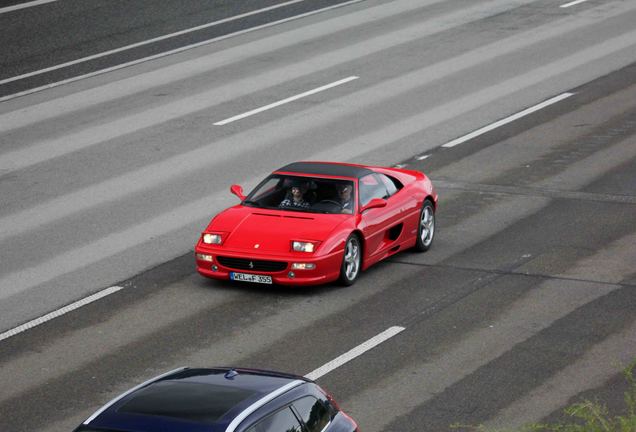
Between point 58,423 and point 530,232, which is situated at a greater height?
point 58,423

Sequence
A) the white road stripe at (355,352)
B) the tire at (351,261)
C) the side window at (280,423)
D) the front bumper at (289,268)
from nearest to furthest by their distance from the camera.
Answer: the side window at (280,423)
the white road stripe at (355,352)
the front bumper at (289,268)
the tire at (351,261)

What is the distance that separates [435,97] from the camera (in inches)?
1096

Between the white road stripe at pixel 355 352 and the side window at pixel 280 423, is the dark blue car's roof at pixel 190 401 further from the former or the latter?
the white road stripe at pixel 355 352

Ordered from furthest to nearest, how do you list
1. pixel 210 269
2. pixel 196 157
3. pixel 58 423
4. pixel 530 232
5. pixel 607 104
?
pixel 607 104 < pixel 196 157 < pixel 530 232 < pixel 210 269 < pixel 58 423

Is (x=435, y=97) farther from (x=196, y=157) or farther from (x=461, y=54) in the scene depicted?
(x=196, y=157)

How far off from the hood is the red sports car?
0.01m

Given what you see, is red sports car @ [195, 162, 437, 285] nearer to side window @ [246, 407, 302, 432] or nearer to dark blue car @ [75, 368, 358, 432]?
dark blue car @ [75, 368, 358, 432]

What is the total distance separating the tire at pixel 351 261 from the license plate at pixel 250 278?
0.98 meters

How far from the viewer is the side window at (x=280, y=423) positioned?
831 centimetres

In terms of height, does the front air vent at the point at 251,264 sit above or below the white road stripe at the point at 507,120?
above

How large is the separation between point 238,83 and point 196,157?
592cm

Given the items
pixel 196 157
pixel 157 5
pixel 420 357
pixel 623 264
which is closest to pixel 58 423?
pixel 420 357

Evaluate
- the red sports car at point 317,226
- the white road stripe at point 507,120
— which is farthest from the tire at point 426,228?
the white road stripe at point 507,120

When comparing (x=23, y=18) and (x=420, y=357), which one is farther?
(x=23, y=18)
